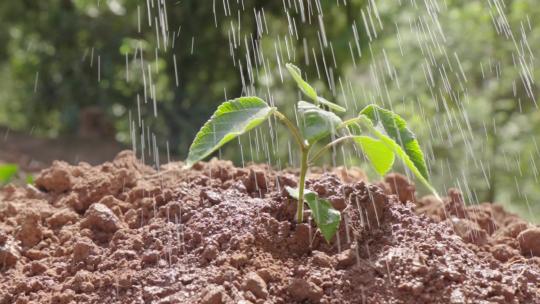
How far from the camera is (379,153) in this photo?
2.24 meters

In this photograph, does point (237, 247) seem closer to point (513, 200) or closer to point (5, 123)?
point (513, 200)

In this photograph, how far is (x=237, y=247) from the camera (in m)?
2.22

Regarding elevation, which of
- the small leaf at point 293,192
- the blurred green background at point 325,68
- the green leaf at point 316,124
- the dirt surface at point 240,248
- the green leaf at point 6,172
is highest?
the blurred green background at point 325,68

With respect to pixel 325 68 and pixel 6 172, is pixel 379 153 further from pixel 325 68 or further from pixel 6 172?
pixel 325 68

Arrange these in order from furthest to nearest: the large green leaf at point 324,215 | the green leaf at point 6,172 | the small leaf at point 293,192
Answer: the green leaf at point 6,172
the small leaf at point 293,192
the large green leaf at point 324,215

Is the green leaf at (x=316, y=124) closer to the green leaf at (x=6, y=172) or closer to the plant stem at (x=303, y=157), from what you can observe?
the plant stem at (x=303, y=157)

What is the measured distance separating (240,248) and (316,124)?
1.29ft

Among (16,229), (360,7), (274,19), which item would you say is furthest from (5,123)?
(16,229)

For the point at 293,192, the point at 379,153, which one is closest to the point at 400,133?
the point at 379,153

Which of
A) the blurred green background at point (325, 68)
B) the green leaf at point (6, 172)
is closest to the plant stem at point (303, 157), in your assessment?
the green leaf at point (6, 172)

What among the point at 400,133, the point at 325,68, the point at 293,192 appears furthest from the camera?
the point at 325,68

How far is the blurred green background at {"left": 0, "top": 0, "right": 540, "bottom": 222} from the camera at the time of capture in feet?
24.3

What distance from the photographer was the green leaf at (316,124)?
6.90 ft

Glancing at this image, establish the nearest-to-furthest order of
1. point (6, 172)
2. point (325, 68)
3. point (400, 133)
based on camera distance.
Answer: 1. point (400, 133)
2. point (6, 172)
3. point (325, 68)
